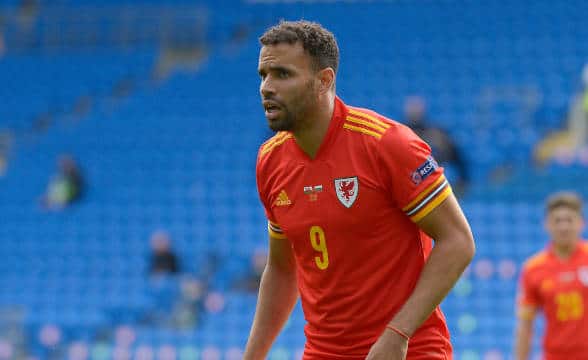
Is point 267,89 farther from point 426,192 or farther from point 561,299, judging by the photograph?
point 561,299

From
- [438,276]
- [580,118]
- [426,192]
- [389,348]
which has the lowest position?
[389,348]

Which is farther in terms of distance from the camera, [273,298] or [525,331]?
[525,331]

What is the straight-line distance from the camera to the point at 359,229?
10.9ft

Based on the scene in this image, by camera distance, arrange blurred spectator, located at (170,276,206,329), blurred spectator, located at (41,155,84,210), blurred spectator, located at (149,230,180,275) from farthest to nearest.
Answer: blurred spectator, located at (41,155,84,210)
blurred spectator, located at (149,230,180,275)
blurred spectator, located at (170,276,206,329)

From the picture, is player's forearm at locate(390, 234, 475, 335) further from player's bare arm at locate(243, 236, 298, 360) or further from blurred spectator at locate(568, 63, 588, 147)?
blurred spectator at locate(568, 63, 588, 147)

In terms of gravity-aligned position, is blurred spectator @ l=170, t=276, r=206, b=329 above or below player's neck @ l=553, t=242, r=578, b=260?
above

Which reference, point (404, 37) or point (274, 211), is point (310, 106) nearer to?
point (274, 211)

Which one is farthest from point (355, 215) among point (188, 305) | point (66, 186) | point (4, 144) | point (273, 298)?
point (4, 144)

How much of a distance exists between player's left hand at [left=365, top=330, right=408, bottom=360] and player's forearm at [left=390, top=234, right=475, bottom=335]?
6 centimetres

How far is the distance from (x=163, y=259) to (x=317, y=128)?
34.4 feet

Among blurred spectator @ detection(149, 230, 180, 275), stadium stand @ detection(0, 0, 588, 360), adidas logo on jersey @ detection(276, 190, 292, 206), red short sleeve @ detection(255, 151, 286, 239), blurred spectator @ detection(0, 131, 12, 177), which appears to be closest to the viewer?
adidas logo on jersey @ detection(276, 190, 292, 206)

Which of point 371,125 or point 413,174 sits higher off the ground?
point 371,125

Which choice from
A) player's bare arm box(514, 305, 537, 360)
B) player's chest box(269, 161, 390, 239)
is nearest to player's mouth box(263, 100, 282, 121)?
player's chest box(269, 161, 390, 239)

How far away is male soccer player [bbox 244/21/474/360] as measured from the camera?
3.20 metres
